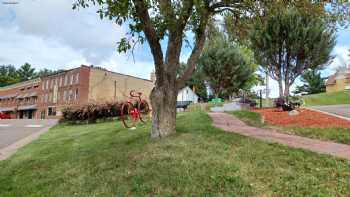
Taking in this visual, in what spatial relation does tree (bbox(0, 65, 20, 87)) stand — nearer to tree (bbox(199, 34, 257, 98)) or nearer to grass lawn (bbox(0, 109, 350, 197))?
tree (bbox(199, 34, 257, 98))

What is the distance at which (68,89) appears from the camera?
4091cm

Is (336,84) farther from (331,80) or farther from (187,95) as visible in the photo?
(187,95)

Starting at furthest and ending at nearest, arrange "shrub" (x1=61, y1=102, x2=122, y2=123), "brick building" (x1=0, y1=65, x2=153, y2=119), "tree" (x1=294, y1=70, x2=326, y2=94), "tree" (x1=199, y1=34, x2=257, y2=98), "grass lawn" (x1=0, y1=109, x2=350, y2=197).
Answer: "tree" (x1=294, y1=70, x2=326, y2=94) → "brick building" (x1=0, y1=65, x2=153, y2=119) → "tree" (x1=199, y1=34, x2=257, y2=98) → "shrub" (x1=61, y1=102, x2=122, y2=123) → "grass lawn" (x1=0, y1=109, x2=350, y2=197)

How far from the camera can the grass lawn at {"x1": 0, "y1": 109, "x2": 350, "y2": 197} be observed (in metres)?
3.28

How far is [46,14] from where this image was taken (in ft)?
22.3

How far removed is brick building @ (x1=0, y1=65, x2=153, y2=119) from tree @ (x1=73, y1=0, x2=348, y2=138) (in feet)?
90.1

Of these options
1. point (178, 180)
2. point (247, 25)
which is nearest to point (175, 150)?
point (178, 180)

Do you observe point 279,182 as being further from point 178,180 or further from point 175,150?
point 175,150

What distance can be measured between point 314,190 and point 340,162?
3.36ft

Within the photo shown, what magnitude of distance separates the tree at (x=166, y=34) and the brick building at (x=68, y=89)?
2748 centimetres

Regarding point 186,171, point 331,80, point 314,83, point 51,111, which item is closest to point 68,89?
point 51,111

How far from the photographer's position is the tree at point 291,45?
1527cm

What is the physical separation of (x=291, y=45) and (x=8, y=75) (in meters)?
77.2

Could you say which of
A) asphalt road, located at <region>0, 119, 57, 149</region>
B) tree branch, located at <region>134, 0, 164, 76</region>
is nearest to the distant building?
asphalt road, located at <region>0, 119, 57, 149</region>
